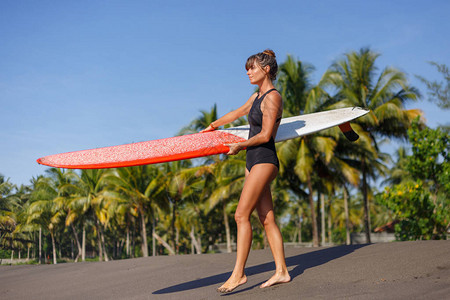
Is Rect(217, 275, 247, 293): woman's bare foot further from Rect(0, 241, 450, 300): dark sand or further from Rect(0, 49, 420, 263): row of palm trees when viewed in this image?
Rect(0, 49, 420, 263): row of palm trees

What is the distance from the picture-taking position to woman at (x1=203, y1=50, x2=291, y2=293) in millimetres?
3045

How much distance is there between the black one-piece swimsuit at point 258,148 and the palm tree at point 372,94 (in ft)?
56.2

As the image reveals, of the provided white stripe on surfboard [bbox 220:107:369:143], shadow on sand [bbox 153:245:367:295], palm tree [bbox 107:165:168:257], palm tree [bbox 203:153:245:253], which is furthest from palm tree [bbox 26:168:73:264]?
Result: white stripe on surfboard [bbox 220:107:369:143]

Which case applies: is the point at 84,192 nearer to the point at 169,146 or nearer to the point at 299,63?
the point at 299,63

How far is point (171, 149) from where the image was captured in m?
3.65

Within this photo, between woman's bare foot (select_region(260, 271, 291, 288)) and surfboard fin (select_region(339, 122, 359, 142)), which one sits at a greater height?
surfboard fin (select_region(339, 122, 359, 142))

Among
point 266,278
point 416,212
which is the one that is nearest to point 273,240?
point 266,278

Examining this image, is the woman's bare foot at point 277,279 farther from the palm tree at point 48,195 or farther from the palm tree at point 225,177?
the palm tree at point 48,195

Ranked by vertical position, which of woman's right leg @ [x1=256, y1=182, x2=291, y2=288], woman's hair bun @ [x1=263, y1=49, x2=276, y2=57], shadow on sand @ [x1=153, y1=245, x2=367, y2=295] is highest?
woman's hair bun @ [x1=263, y1=49, x2=276, y2=57]

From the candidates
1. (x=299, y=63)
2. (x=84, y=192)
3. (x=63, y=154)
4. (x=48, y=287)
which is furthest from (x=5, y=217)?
(x=63, y=154)

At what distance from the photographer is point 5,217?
20.0 m

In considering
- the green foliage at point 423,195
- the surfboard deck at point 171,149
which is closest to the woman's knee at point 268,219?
the surfboard deck at point 171,149

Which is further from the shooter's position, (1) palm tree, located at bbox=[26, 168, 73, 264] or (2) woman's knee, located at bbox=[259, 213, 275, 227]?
(1) palm tree, located at bbox=[26, 168, 73, 264]

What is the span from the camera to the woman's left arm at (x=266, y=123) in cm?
300
